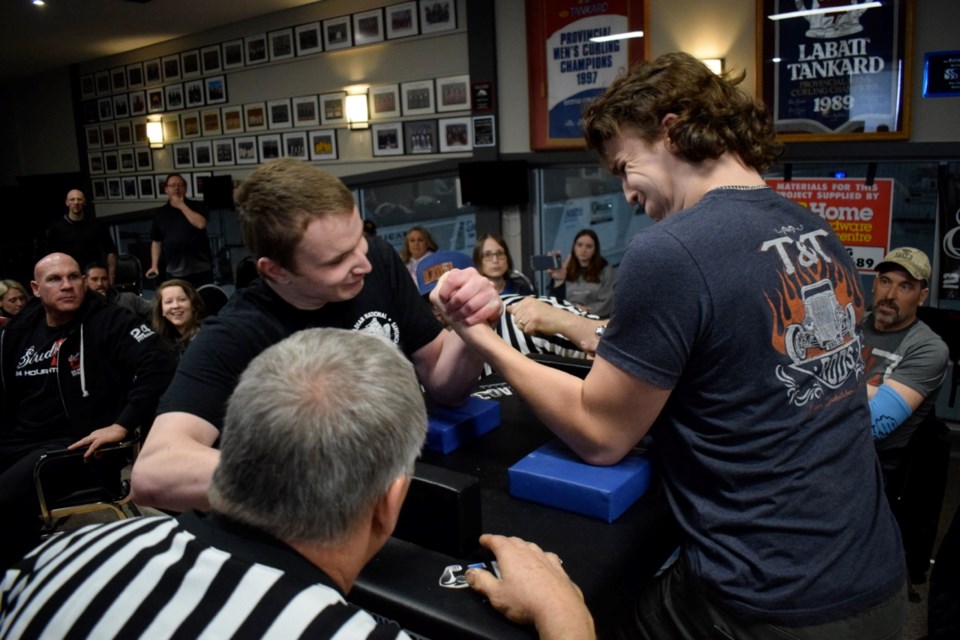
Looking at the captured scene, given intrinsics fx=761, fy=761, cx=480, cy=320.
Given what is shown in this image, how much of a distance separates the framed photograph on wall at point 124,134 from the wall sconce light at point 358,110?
4.93 m

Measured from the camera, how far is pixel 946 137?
4930 mm

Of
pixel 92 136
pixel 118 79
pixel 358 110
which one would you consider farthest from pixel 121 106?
pixel 358 110

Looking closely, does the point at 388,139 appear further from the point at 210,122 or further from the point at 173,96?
the point at 173,96

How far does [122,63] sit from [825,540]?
12.6 metres

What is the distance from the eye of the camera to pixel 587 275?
21.1 ft

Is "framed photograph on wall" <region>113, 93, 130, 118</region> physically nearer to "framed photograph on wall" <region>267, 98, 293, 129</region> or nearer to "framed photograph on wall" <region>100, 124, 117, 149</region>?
"framed photograph on wall" <region>100, 124, 117, 149</region>

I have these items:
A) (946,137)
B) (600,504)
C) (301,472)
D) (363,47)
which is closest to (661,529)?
(600,504)

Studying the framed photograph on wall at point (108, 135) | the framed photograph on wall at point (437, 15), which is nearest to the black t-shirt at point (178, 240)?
the framed photograph on wall at point (437, 15)

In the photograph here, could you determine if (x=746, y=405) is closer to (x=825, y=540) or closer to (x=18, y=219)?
(x=825, y=540)

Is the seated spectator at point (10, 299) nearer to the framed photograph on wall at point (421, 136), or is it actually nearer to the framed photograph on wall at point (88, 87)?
the framed photograph on wall at point (421, 136)

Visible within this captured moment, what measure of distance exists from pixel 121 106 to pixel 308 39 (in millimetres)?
4536

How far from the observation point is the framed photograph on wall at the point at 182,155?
1065 cm

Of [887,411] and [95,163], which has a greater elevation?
[95,163]

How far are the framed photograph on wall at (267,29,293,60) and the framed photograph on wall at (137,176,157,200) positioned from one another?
135 inches
